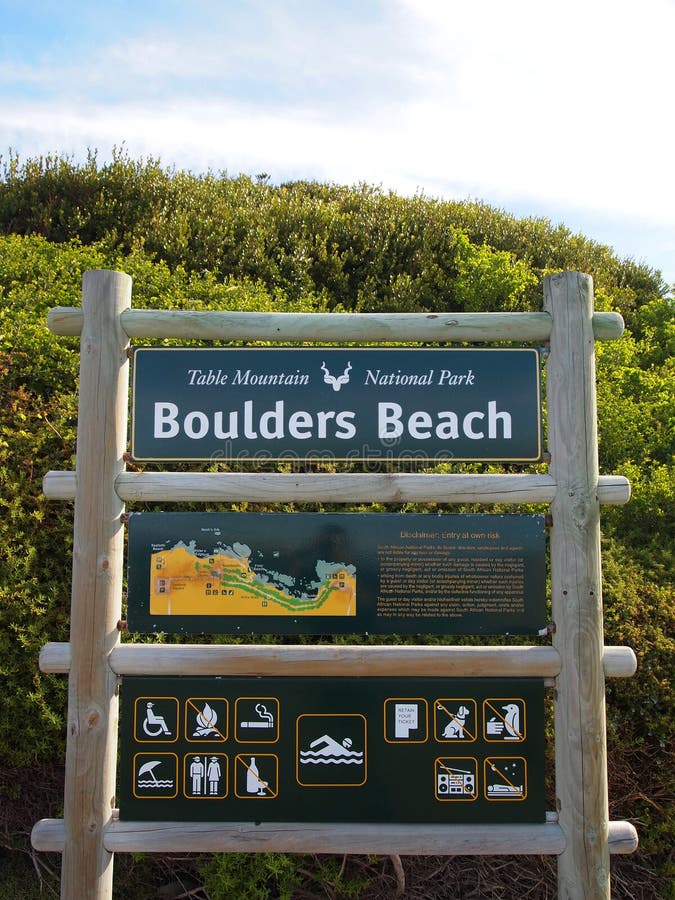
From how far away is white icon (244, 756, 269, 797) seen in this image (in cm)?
354

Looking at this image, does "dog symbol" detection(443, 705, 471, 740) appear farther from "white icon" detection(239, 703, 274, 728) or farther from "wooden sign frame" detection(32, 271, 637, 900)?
"white icon" detection(239, 703, 274, 728)

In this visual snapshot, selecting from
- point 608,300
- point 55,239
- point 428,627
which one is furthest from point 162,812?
point 55,239

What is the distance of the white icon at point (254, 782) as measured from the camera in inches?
139

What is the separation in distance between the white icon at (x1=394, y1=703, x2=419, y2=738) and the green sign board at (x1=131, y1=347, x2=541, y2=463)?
1.19m

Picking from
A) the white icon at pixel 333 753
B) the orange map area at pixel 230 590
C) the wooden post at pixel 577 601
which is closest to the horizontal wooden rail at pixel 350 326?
the wooden post at pixel 577 601

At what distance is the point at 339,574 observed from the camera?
11.7 ft

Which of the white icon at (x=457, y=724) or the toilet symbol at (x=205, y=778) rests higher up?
the white icon at (x=457, y=724)

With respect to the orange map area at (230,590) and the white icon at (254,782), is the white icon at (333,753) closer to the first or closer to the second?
the white icon at (254,782)

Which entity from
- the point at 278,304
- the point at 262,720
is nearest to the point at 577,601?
the point at 262,720

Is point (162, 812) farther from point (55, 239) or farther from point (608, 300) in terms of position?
point (55, 239)

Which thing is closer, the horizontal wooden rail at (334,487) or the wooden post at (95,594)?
the wooden post at (95,594)

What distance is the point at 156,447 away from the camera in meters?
3.63

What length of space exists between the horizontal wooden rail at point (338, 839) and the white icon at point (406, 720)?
1.40 ft

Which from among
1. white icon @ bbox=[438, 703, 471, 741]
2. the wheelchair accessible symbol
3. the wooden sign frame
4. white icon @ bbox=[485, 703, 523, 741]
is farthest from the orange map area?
white icon @ bbox=[485, 703, 523, 741]
